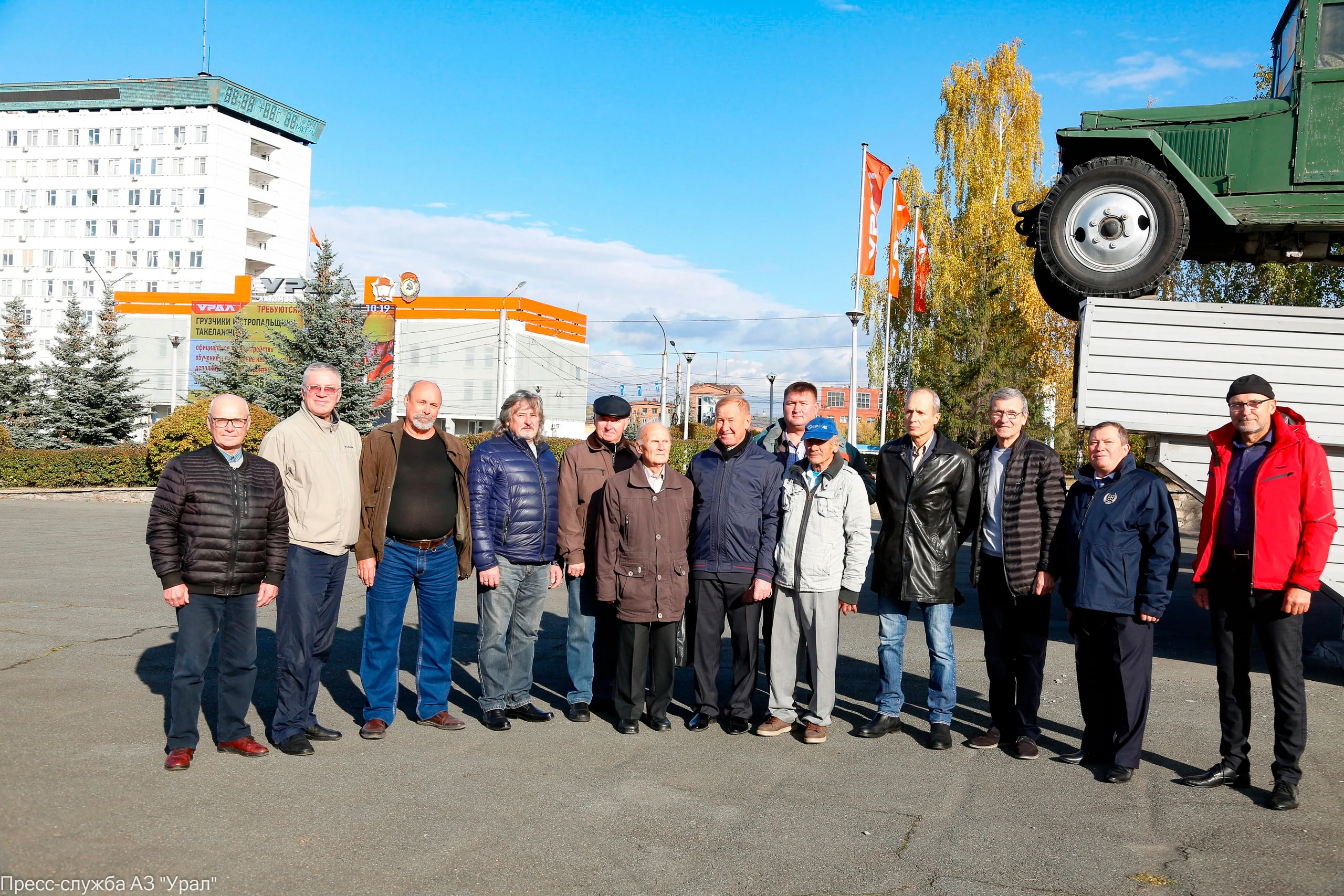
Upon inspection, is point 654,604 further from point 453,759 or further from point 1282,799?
point 1282,799

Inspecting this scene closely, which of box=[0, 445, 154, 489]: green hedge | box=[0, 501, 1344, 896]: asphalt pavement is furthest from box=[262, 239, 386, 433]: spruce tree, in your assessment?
box=[0, 501, 1344, 896]: asphalt pavement

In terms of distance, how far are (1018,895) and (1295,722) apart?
198 cm

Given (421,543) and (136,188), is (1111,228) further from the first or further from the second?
(136,188)

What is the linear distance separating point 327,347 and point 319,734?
25829mm

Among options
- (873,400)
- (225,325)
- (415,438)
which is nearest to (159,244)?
(225,325)

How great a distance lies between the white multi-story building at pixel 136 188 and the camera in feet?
261

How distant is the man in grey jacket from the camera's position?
5.59 m

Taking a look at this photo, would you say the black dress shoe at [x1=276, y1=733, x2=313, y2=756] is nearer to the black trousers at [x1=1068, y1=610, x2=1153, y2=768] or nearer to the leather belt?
the leather belt

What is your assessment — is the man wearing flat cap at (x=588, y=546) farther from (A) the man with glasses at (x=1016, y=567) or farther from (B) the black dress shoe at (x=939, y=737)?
(A) the man with glasses at (x=1016, y=567)

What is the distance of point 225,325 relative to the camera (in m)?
69.7

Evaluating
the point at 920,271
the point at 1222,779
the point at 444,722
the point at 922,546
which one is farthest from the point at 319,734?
the point at 920,271

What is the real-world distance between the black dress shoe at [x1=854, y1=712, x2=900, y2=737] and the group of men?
0.03 metres

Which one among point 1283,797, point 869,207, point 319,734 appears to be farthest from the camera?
point 869,207

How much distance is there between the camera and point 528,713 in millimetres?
5797
